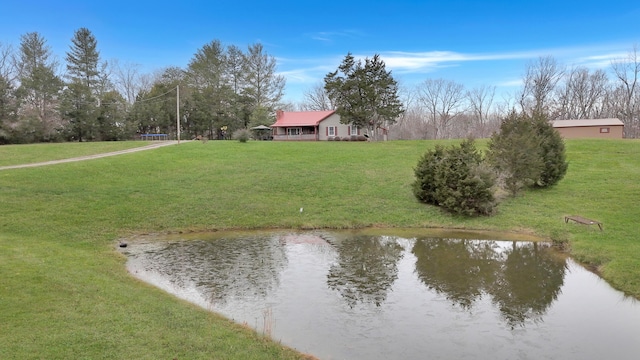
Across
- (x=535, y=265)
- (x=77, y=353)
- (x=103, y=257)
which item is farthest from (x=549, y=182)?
(x=77, y=353)

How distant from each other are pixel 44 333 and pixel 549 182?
2375cm

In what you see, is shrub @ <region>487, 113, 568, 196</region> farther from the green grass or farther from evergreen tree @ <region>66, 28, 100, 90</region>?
evergreen tree @ <region>66, 28, 100, 90</region>

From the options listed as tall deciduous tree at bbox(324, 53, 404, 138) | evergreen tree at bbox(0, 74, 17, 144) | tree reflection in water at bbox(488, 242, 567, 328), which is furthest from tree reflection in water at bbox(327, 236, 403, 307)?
evergreen tree at bbox(0, 74, 17, 144)

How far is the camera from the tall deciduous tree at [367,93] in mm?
42656

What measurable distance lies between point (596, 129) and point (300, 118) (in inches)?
1320

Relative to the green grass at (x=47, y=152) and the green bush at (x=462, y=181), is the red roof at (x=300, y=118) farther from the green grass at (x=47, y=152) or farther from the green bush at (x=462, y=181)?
the green bush at (x=462, y=181)

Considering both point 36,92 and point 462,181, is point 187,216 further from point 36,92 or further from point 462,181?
point 36,92

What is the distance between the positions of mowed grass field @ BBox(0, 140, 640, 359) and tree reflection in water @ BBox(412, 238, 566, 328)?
59.5 inches

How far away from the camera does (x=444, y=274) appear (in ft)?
38.8

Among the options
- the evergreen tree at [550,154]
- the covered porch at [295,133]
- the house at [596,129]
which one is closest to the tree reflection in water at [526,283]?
the evergreen tree at [550,154]

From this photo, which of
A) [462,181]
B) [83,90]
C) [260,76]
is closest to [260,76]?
[260,76]

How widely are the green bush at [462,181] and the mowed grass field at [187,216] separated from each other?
71 cm

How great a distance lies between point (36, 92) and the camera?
46.1m

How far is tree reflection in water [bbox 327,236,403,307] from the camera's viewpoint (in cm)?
1012
